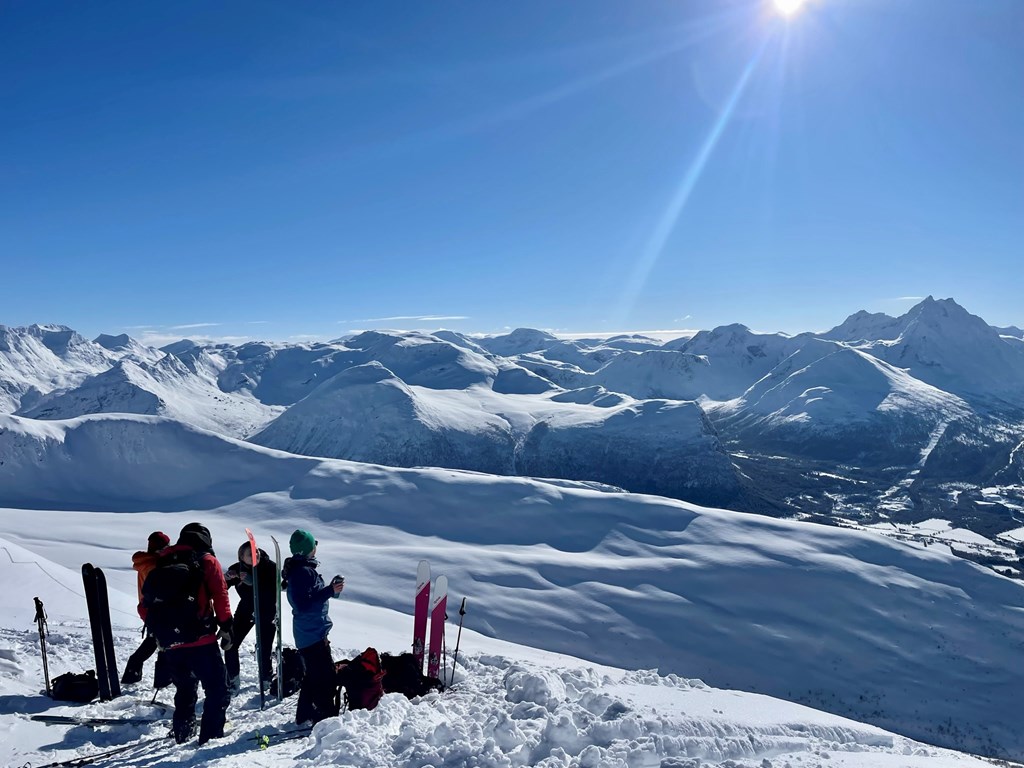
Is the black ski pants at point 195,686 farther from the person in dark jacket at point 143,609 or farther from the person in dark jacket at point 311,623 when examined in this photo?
the person in dark jacket at point 311,623

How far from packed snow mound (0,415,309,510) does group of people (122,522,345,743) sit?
5268cm


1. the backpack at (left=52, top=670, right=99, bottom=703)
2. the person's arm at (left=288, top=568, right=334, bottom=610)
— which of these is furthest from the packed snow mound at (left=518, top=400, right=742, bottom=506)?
the person's arm at (left=288, top=568, right=334, bottom=610)

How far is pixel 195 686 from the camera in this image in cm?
753

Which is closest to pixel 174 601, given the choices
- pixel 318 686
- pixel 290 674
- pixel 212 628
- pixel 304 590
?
pixel 212 628

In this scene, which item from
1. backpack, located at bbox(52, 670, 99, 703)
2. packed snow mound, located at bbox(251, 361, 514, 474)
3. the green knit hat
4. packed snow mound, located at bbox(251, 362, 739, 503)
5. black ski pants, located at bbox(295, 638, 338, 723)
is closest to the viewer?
the green knit hat

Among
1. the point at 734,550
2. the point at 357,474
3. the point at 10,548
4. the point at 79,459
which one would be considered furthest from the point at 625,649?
the point at 79,459

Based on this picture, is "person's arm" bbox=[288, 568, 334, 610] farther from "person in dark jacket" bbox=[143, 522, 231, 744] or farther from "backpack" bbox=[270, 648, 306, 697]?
"backpack" bbox=[270, 648, 306, 697]

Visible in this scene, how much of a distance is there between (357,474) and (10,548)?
4253 cm

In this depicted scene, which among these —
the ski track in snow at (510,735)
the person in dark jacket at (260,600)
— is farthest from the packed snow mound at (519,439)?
the person in dark jacket at (260,600)

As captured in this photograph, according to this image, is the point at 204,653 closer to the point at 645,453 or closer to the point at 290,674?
the point at 290,674

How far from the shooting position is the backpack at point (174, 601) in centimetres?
684

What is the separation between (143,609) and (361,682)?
293 cm

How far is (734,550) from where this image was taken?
4741cm

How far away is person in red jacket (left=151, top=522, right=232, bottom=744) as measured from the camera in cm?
711
